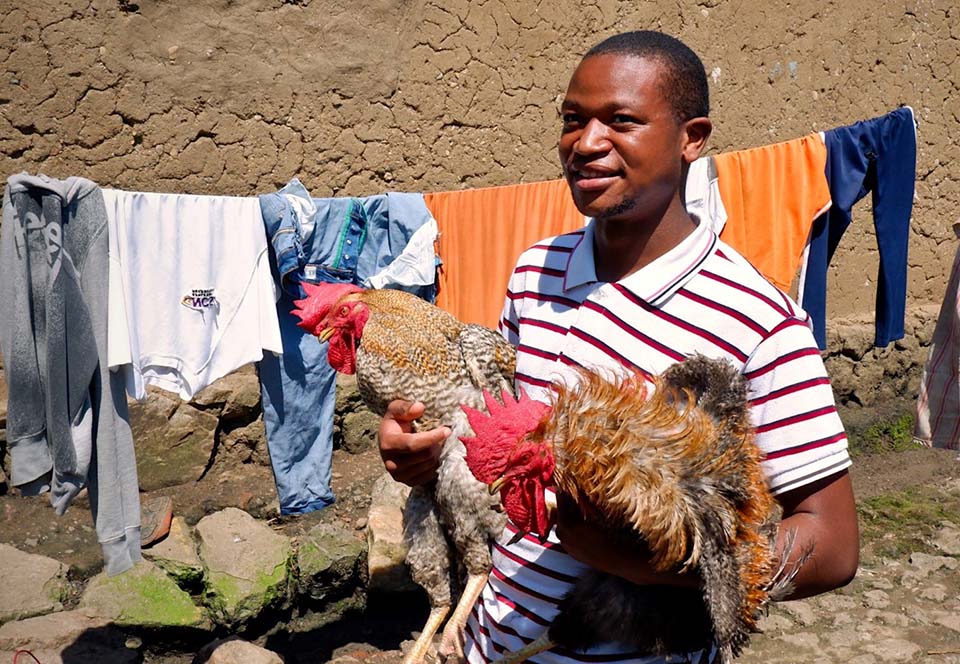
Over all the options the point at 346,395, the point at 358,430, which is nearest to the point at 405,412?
the point at 346,395

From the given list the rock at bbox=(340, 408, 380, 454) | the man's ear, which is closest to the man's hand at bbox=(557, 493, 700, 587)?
the man's ear

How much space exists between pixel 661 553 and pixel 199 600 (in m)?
3.50

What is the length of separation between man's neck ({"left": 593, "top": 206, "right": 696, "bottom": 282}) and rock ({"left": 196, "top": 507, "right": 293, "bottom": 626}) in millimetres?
3144

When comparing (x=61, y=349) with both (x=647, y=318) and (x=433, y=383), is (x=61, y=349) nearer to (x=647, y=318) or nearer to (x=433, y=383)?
(x=433, y=383)

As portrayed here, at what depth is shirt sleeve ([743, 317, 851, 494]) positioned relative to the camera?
1427 millimetres

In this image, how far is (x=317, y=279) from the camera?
3.99m

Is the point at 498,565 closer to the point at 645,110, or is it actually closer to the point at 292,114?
the point at 645,110

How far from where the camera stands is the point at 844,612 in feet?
14.9

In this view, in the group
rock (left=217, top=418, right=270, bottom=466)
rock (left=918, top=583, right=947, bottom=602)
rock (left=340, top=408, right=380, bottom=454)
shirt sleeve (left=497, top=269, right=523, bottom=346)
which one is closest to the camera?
shirt sleeve (left=497, top=269, right=523, bottom=346)

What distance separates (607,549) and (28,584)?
11.8 ft

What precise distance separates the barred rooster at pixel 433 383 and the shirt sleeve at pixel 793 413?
1.23m

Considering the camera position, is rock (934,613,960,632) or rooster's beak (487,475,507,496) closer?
rooster's beak (487,475,507,496)

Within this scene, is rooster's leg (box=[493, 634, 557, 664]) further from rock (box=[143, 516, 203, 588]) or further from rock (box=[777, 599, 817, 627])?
rock (box=[777, 599, 817, 627])

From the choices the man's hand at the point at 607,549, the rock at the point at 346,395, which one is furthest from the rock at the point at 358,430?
the man's hand at the point at 607,549
